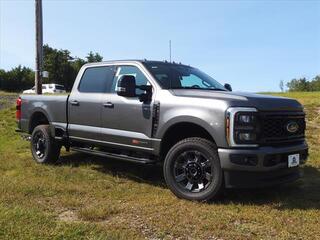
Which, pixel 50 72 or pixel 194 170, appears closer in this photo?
pixel 194 170

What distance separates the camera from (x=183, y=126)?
7.02 m

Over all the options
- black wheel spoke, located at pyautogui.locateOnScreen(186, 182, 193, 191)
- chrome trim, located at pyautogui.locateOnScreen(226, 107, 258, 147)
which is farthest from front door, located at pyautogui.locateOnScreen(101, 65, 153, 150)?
chrome trim, located at pyautogui.locateOnScreen(226, 107, 258, 147)

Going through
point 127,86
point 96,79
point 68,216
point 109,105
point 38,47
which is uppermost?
point 38,47

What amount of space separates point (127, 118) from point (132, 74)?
753mm

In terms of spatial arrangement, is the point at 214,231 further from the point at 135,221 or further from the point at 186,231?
the point at 135,221

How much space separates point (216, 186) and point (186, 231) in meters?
1.18

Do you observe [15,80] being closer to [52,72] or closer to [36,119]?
[52,72]

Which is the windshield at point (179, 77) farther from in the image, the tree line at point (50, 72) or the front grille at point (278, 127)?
the tree line at point (50, 72)

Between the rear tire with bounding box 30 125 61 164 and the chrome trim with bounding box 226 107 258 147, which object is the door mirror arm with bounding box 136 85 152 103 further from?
the rear tire with bounding box 30 125 61 164

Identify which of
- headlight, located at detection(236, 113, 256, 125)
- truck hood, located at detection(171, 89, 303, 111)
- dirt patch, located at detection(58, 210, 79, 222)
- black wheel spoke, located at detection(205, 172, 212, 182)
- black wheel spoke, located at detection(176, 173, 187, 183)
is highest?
truck hood, located at detection(171, 89, 303, 111)

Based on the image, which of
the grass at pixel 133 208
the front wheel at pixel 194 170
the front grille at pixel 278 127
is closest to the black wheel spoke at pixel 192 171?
the front wheel at pixel 194 170

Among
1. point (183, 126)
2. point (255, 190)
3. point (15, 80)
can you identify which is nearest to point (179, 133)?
point (183, 126)

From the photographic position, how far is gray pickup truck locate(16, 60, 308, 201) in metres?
6.27

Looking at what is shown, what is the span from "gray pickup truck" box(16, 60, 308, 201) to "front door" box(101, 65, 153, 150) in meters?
0.01
